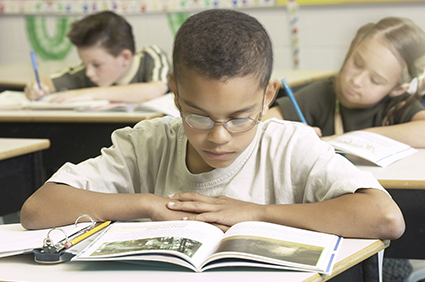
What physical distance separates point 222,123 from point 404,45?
1.11 meters

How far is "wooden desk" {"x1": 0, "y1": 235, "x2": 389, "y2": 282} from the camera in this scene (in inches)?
29.3

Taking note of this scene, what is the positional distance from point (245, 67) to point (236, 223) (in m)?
0.29

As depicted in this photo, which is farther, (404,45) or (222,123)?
(404,45)

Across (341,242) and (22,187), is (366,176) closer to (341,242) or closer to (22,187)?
(341,242)

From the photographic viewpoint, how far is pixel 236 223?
95 centimetres

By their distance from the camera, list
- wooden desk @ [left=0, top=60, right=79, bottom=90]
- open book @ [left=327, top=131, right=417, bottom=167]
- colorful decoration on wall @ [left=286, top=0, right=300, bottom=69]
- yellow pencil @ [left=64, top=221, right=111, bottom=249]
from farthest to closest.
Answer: colorful decoration on wall @ [left=286, top=0, right=300, bottom=69], wooden desk @ [left=0, top=60, right=79, bottom=90], open book @ [left=327, top=131, right=417, bottom=167], yellow pencil @ [left=64, top=221, right=111, bottom=249]

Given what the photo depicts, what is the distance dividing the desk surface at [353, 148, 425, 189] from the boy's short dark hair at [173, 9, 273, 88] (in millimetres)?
453

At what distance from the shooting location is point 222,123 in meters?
0.96

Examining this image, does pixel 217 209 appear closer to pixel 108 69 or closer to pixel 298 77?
pixel 108 69

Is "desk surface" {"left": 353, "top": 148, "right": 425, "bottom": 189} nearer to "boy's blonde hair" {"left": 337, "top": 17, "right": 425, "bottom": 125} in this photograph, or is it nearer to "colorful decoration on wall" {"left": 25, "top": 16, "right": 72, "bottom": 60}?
"boy's blonde hair" {"left": 337, "top": 17, "right": 425, "bottom": 125}

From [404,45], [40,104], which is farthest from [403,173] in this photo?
[40,104]

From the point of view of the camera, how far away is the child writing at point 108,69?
8.58ft

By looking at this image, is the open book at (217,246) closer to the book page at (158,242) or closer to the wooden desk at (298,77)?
the book page at (158,242)

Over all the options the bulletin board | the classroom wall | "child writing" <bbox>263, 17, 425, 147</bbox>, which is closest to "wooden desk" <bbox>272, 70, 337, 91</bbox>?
the classroom wall
